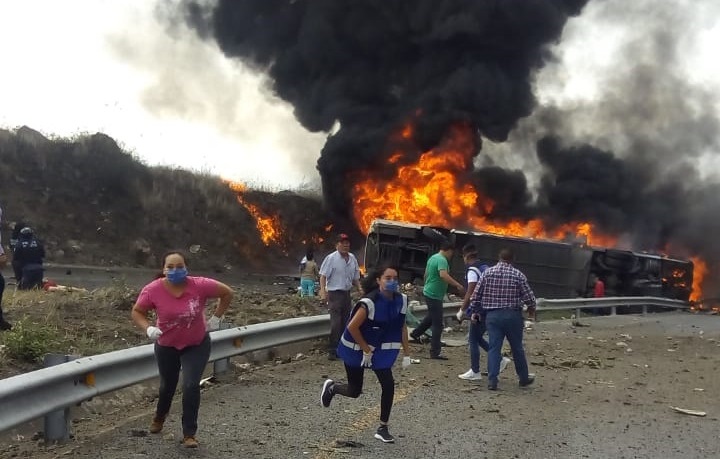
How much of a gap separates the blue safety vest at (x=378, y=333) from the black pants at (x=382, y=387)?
60 mm

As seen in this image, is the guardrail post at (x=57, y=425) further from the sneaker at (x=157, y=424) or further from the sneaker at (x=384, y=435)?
the sneaker at (x=384, y=435)

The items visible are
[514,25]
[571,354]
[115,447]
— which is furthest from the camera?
[514,25]

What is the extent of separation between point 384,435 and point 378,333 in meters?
0.75

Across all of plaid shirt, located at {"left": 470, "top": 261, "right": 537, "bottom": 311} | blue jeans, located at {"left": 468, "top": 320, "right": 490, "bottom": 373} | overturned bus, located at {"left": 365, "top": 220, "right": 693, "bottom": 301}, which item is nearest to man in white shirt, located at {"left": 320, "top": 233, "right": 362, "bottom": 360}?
blue jeans, located at {"left": 468, "top": 320, "right": 490, "bottom": 373}

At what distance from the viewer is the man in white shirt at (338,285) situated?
977cm

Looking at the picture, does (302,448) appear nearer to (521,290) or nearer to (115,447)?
(115,447)

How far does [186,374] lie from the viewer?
5293mm

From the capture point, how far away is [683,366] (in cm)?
1066

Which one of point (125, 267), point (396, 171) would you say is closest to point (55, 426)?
point (125, 267)

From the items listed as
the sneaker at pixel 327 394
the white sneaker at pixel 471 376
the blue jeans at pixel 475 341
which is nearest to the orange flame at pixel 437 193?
the blue jeans at pixel 475 341

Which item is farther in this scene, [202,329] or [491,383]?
[491,383]

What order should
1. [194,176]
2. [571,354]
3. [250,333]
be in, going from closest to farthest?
[250,333] → [571,354] → [194,176]

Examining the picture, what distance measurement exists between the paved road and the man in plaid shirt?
0.32m

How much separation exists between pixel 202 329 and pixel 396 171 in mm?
26829
